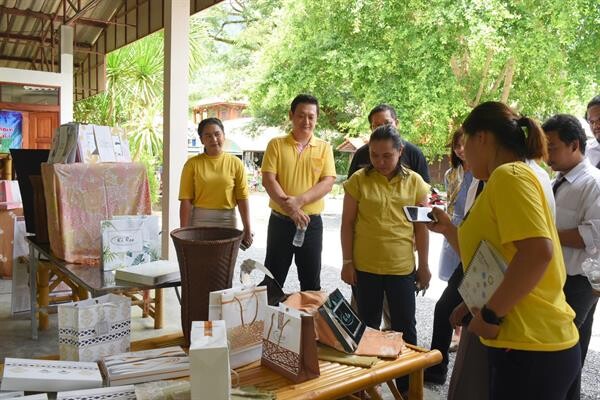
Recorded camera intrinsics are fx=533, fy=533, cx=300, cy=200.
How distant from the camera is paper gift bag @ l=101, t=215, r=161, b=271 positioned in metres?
2.30

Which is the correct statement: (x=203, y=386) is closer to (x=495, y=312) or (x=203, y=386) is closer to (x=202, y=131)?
(x=495, y=312)

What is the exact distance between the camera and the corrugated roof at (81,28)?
7546 mm

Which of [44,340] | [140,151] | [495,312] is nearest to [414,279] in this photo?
[495,312]

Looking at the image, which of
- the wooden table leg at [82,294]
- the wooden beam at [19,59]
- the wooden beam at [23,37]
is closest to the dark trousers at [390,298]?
the wooden table leg at [82,294]

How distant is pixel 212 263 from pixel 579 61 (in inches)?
295

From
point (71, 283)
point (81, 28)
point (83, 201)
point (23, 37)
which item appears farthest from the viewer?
point (23, 37)

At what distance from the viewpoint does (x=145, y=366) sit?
1.46 metres

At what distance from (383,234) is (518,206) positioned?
107 centimetres

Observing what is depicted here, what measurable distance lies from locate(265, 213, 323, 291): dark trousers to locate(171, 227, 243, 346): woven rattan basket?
124 cm

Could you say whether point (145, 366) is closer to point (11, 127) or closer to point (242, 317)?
point (242, 317)

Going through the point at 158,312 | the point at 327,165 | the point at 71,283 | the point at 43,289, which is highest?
the point at 327,165

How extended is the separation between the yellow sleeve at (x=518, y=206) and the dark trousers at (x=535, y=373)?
31cm

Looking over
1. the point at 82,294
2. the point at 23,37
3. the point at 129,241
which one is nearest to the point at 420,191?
the point at 129,241

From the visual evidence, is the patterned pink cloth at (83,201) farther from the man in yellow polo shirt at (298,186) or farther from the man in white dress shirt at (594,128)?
the man in white dress shirt at (594,128)
